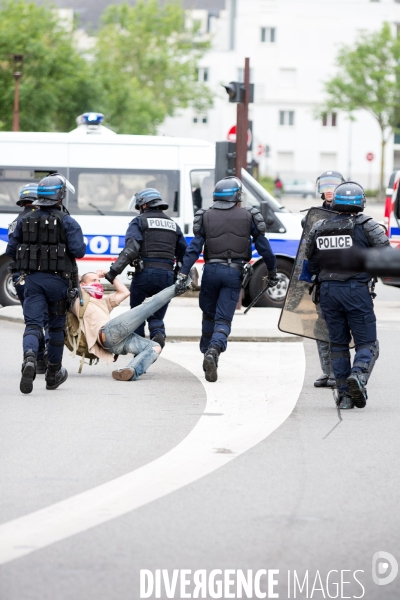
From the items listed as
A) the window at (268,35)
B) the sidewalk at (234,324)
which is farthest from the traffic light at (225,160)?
the window at (268,35)

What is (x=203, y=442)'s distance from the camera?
7488mm

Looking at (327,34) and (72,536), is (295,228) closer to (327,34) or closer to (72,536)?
(72,536)

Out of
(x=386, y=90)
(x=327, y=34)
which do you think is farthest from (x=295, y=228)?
(x=327, y=34)

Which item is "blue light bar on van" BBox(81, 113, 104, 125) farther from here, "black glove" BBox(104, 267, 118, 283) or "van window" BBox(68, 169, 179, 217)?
"black glove" BBox(104, 267, 118, 283)

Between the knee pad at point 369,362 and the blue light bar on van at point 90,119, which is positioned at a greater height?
the blue light bar on van at point 90,119

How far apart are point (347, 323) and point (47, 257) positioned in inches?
96.8

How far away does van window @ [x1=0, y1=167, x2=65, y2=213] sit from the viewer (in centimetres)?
1725

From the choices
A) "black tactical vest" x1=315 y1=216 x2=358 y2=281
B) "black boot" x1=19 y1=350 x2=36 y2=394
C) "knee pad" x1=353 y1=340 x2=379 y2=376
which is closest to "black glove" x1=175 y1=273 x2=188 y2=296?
"black boot" x1=19 y1=350 x2=36 y2=394

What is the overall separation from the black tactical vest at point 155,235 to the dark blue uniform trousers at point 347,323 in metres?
2.44

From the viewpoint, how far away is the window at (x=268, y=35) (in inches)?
3388

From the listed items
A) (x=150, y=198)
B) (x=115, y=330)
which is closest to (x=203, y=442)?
(x=115, y=330)

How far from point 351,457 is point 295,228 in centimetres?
1024

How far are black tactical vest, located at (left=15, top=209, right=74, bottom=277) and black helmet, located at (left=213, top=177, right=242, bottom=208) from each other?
5.35 ft

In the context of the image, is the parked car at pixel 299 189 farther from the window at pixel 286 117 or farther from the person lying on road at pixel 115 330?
the person lying on road at pixel 115 330
